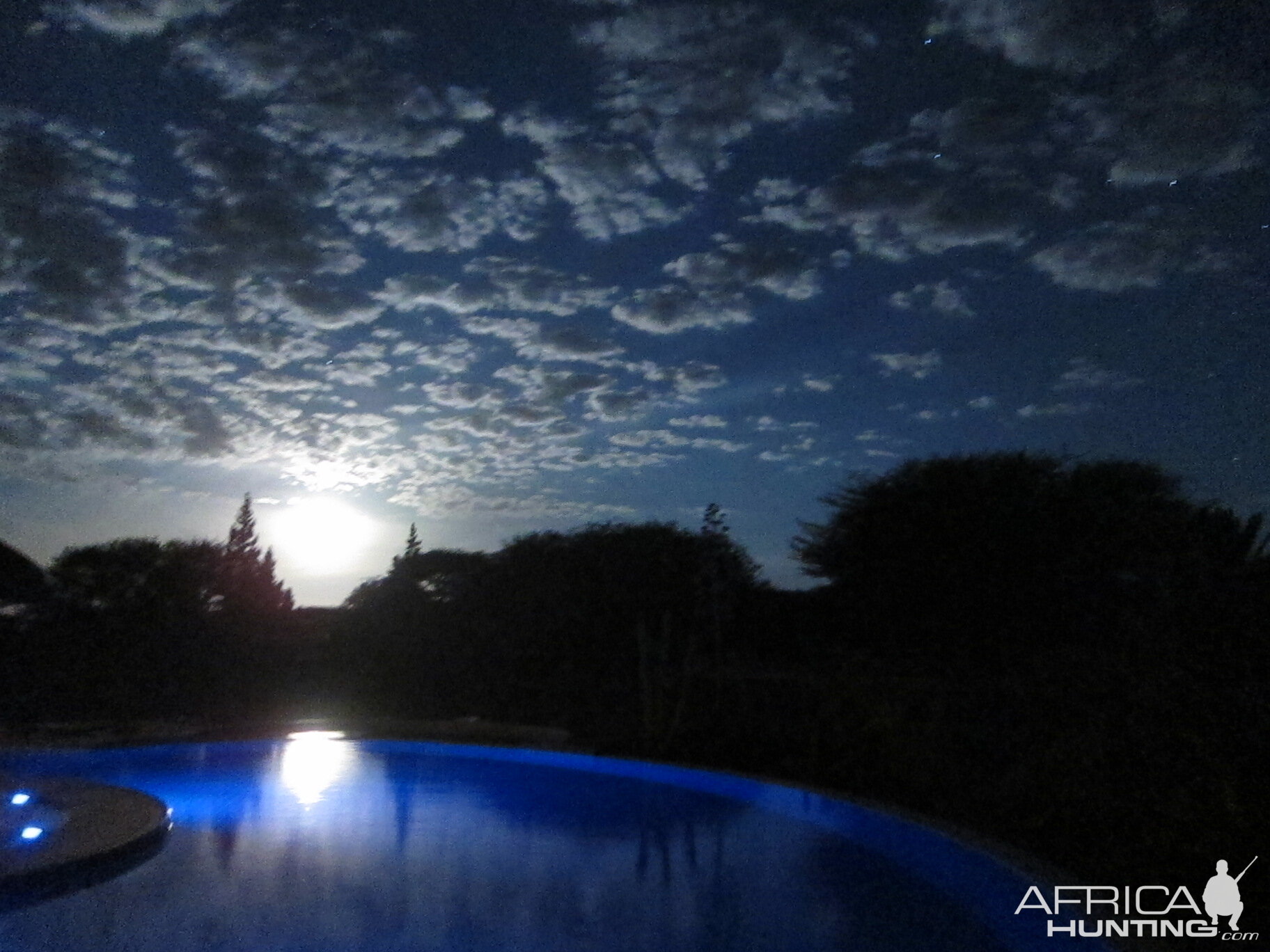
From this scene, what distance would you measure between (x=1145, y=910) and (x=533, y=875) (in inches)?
155

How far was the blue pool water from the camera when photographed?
212 inches

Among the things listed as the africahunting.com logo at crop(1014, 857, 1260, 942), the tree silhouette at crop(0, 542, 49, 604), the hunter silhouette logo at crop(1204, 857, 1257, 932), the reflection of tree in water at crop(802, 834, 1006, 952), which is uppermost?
the tree silhouette at crop(0, 542, 49, 604)

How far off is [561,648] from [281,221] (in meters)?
9.39

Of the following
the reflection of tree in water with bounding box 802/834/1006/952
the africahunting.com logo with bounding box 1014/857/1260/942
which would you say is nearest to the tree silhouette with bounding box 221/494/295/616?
the reflection of tree in water with bounding box 802/834/1006/952

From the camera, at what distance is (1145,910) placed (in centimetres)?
513

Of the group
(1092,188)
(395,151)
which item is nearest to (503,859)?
(395,151)

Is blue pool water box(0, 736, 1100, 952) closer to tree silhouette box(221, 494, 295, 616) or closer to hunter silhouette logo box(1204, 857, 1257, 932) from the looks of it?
hunter silhouette logo box(1204, 857, 1257, 932)

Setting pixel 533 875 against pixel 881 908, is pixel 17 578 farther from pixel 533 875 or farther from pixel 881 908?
pixel 881 908

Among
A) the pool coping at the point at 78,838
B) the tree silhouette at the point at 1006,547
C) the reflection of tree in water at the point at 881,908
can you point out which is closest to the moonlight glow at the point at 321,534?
the tree silhouette at the point at 1006,547

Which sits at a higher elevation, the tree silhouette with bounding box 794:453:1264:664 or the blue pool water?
the tree silhouette with bounding box 794:453:1264:664

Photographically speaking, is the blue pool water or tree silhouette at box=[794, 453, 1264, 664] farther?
tree silhouette at box=[794, 453, 1264, 664]

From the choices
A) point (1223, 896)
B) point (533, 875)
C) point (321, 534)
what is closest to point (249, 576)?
point (321, 534)

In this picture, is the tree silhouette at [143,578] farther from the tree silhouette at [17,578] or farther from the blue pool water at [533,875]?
the blue pool water at [533,875]

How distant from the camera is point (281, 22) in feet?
23.8
